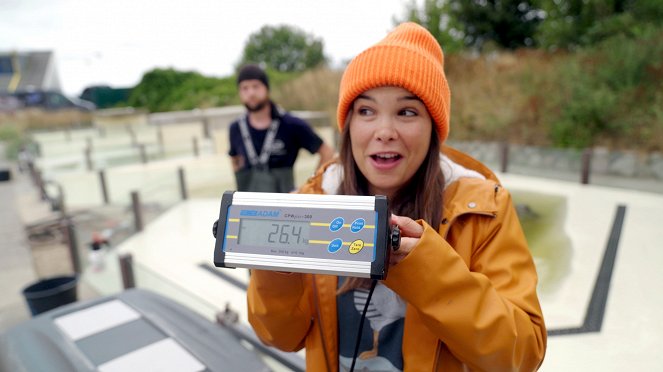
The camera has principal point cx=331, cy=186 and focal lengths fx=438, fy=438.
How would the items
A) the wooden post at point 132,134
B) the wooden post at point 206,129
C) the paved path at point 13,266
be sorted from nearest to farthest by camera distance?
1. the paved path at point 13,266
2. the wooden post at point 132,134
3. the wooden post at point 206,129

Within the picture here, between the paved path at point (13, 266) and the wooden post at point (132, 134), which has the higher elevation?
the wooden post at point (132, 134)

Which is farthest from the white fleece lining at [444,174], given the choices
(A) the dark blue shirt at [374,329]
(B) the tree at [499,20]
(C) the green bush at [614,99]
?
(B) the tree at [499,20]

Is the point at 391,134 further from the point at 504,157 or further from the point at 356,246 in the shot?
the point at 504,157

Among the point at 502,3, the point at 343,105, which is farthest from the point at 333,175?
the point at 502,3

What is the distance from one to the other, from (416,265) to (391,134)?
32 centimetres

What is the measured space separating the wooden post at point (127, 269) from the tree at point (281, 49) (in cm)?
3784

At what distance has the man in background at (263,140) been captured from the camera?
2926mm

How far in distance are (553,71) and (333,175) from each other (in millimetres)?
9210

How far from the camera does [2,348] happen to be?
1.79 metres

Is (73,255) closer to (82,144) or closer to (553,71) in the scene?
(553,71)

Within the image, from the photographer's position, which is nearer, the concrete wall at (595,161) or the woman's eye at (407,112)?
the woman's eye at (407,112)

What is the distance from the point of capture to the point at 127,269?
2.94 metres

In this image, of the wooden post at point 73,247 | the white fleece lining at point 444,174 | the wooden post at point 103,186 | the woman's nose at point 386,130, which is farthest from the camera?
the wooden post at point 103,186

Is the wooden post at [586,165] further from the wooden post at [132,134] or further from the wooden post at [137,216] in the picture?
the wooden post at [132,134]
